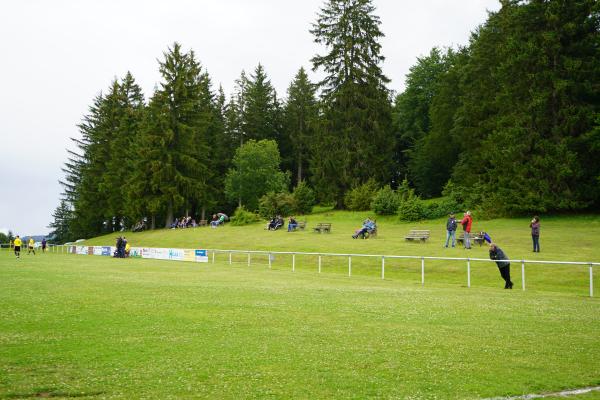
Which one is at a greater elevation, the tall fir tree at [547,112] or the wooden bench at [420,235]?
the tall fir tree at [547,112]

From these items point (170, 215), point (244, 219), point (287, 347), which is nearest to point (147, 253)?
point (244, 219)

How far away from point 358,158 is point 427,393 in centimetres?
5860

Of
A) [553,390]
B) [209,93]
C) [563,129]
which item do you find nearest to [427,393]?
[553,390]

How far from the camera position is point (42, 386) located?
5.84 meters

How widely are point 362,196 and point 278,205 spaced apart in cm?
1003

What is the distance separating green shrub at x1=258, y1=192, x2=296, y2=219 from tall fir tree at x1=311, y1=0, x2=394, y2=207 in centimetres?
539

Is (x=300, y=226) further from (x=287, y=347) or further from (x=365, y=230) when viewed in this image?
(x=287, y=347)

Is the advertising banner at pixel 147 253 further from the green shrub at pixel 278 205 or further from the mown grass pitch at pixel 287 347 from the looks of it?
the mown grass pitch at pixel 287 347

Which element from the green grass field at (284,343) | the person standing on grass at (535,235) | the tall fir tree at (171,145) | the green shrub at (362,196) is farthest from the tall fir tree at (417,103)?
the green grass field at (284,343)

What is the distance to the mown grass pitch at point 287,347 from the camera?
19.7 ft

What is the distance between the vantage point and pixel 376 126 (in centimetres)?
6412

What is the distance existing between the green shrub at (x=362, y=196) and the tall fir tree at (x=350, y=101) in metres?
2.84

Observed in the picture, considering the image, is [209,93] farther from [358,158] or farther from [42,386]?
[42,386]

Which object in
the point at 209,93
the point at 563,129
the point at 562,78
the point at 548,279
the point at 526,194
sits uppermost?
the point at 209,93
